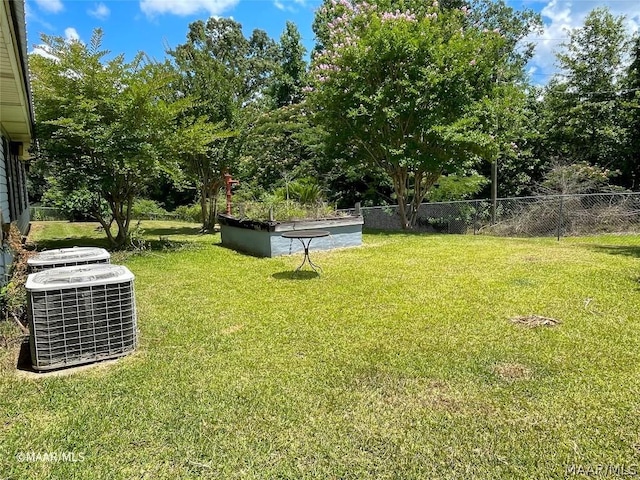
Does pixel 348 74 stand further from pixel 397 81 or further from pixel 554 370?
pixel 554 370

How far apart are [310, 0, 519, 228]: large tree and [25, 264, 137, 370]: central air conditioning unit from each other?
29.2 ft

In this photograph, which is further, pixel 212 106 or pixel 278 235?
pixel 212 106

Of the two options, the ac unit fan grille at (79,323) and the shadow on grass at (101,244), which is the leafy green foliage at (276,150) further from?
the ac unit fan grille at (79,323)

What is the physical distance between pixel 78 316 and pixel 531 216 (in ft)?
37.9

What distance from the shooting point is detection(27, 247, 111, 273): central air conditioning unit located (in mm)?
3828

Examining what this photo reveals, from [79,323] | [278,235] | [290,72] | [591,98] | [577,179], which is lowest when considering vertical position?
[79,323]

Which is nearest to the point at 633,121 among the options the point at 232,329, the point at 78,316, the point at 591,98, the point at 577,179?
the point at 591,98

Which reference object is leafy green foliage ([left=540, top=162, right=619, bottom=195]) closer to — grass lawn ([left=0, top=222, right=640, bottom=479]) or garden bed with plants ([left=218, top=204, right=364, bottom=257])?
garden bed with plants ([left=218, top=204, right=364, bottom=257])

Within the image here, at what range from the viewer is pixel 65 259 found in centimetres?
393

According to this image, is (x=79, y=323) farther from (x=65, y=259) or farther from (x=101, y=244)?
(x=101, y=244)

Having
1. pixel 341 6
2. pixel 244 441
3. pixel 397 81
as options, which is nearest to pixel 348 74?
Result: pixel 397 81

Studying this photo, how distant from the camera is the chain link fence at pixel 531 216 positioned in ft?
35.1

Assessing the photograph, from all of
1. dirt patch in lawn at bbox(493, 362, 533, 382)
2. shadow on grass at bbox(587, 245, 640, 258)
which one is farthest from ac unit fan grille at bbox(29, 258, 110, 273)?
shadow on grass at bbox(587, 245, 640, 258)

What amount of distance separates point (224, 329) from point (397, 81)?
29.9 ft
